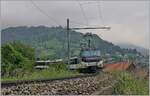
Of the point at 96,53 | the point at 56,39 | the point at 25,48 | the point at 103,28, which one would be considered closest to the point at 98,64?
the point at 96,53

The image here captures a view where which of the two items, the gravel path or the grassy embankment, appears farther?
the grassy embankment

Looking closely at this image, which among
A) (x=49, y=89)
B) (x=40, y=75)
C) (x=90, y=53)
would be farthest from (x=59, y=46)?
(x=49, y=89)

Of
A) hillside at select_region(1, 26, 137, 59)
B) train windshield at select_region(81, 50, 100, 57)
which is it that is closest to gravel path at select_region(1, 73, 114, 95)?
hillside at select_region(1, 26, 137, 59)

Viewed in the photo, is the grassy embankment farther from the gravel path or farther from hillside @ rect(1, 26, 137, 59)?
the gravel path

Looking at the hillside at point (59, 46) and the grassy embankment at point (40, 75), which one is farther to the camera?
the hillside at point (59, 46)

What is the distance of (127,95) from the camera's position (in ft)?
25.6

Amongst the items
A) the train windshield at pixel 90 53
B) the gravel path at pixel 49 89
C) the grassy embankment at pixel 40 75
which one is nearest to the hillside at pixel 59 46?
the train windshield at pixel 90 53

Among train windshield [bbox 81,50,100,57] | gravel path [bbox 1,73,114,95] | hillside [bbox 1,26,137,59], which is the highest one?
hillside [bbox 1,26,137,59]

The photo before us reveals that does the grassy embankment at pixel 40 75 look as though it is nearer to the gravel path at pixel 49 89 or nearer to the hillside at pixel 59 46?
the hillside at pixel 59 46

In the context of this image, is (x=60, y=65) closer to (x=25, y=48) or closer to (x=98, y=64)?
(x=98, y=64)

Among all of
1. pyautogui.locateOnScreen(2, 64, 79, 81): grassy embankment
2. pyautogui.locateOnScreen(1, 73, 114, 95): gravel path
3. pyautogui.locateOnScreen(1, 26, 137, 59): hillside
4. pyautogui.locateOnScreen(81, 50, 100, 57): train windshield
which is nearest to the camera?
pyautogui.locateOnScreen(1, 73, 114, 95): gravel path

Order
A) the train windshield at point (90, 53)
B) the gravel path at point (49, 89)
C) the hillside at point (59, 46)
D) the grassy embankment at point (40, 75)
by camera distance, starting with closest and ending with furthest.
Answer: the gravel path at point (49, 89)
the grassy embankment at point (40, 75)
the train windshield at point (90, 53)
the hillside at point (59, 46)

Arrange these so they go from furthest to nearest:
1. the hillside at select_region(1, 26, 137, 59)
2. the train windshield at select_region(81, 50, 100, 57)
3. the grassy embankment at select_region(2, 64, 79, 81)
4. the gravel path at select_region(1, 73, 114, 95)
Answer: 1. the hillside at select_region(1, 26, 137, 59)
2. the train windshield at select_region(81, 50, 100, 57)
3. the grassy embankment at select_region(2, 64, 79, 81)
4. the gravel path at select_region(1, 73, 114, 95)

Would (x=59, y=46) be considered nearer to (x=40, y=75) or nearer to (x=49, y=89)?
(x=40, y=75)
